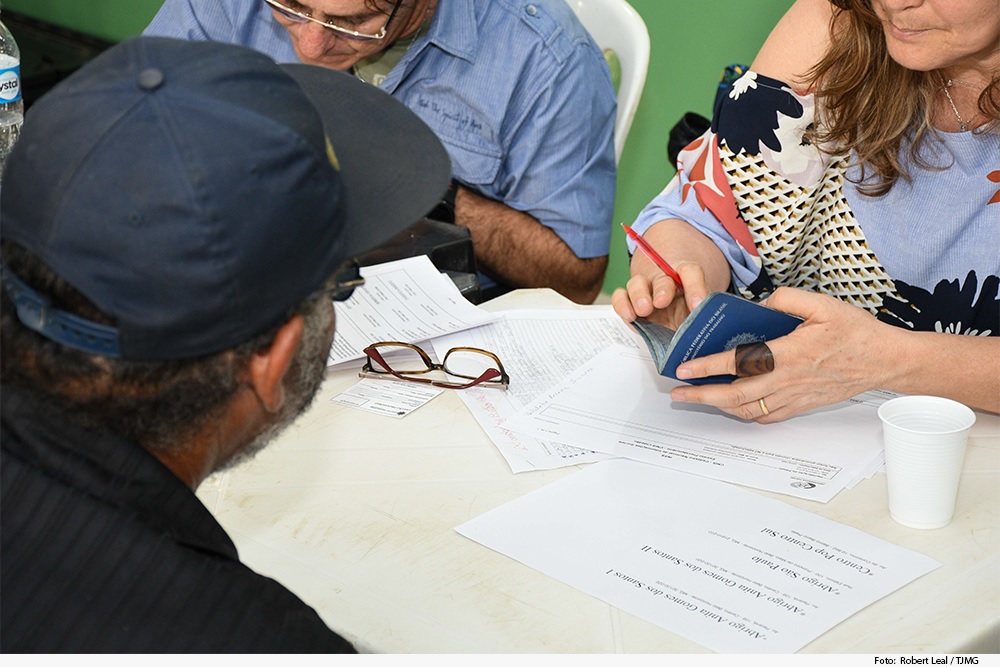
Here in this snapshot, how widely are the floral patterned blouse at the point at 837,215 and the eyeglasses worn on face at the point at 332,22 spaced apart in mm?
553

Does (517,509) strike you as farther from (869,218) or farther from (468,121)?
(468,121)

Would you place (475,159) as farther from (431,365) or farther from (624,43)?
(431,365)

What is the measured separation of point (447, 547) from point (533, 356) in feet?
1.49

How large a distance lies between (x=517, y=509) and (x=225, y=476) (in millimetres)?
341

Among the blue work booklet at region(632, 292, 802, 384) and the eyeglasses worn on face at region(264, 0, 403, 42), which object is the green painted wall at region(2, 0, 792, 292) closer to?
the eyeglasses worn on face at region(264, 0, 403, 42)

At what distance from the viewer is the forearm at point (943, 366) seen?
4.52 feet

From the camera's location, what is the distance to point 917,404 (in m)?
1.23

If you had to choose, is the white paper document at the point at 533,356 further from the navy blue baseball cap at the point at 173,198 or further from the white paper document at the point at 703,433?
the navy blue baseball cap at the point at 173,198

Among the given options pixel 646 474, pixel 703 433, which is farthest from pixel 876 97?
pixel 646 474

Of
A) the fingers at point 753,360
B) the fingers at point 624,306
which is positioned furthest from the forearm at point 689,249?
the fingers at point 753,360

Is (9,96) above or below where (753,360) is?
below

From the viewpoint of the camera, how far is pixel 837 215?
164 cm

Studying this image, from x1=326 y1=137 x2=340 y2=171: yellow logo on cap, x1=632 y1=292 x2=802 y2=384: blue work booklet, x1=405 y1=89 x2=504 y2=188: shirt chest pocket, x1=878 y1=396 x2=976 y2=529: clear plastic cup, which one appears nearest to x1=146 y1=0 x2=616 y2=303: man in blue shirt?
x1=405 y1=89 x2=504 y2=188: shirt chest pocket

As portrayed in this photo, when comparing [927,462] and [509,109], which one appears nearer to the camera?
[927,462]
